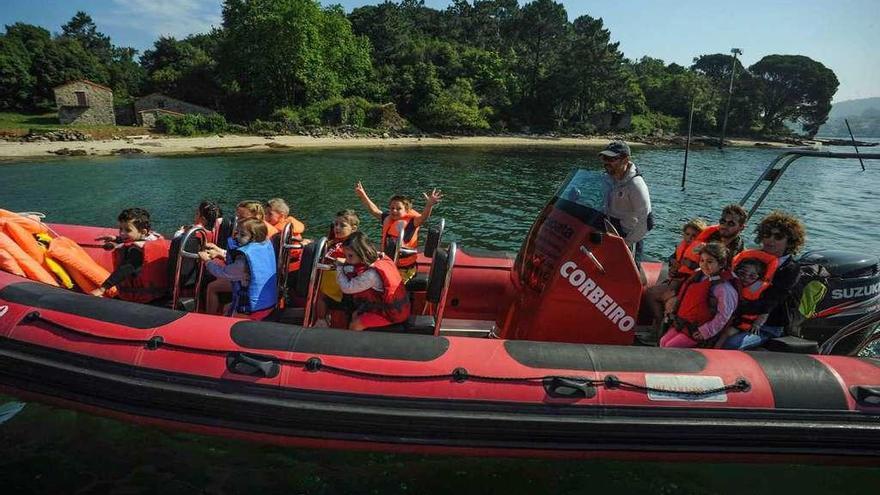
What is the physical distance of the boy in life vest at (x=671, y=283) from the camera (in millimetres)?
3975

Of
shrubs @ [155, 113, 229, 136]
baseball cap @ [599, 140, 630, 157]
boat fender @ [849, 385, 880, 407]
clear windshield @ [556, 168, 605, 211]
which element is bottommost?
boat fender @ [849, 385, 880, 407]

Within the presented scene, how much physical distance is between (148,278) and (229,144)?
26074 millimetres

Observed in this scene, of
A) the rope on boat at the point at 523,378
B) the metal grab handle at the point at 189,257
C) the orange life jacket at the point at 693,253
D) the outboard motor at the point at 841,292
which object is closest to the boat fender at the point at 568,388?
the rope on boat at the point at 523,378

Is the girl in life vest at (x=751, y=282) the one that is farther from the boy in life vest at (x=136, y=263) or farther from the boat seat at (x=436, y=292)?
the boy in life vest at (x=136, y=263)

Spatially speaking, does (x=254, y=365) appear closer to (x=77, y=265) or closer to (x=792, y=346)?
(x=77, y=265)

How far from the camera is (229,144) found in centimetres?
2783

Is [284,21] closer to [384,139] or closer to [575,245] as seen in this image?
[384,139]

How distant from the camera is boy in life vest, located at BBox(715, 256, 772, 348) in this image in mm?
3327

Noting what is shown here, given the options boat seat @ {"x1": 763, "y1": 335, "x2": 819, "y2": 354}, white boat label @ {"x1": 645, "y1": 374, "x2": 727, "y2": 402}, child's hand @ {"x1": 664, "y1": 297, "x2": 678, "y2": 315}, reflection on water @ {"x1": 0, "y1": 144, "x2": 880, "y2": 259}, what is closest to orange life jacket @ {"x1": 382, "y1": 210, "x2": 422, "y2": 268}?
child's hand @ {"x1": 664, "y1": 297, "x2": 678, "y2": 315}

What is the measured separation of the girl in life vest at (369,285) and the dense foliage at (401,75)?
32657mm

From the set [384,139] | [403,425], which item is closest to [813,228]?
[403,425]

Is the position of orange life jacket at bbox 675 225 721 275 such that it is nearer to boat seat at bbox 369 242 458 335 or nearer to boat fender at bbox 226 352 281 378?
boat seat at bbox 369 242 458 335

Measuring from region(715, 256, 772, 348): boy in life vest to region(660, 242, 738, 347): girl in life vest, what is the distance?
0.13 metres

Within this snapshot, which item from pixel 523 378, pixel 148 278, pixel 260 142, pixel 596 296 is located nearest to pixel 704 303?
pixel 596 296
